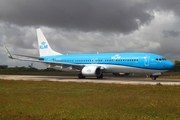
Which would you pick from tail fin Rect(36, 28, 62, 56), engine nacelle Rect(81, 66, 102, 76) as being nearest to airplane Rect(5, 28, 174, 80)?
engine nacelle Rect(81, 66, 102, 76)

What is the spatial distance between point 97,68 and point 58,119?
2676 centimetres

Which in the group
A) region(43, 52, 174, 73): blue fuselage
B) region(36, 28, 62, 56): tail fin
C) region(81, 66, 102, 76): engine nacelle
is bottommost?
region(81, 66, 102, 76): engine nacelle

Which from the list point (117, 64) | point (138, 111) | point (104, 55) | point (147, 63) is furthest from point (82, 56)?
point (138, 111)

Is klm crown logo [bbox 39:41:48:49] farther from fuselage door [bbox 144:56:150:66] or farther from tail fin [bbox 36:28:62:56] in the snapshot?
fuselage door [bbox 144:56:150:66]

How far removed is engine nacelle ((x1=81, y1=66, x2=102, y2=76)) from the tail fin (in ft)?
39.3

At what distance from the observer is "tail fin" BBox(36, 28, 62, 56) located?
149 feet

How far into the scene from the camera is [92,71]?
33.5m

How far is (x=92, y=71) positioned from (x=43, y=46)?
16.2 m

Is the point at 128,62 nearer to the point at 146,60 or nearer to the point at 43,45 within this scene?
the point at 146,60

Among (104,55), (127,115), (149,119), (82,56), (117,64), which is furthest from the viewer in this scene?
(82,56)

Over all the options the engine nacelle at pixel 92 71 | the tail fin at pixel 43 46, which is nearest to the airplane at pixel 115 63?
the engine nacelle at pixel 92 71

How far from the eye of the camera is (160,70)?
1204 inches

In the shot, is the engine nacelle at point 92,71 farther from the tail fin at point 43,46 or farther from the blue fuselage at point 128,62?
the tail fin at point 43,46

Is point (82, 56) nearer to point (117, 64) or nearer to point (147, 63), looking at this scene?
point (117, 64)
